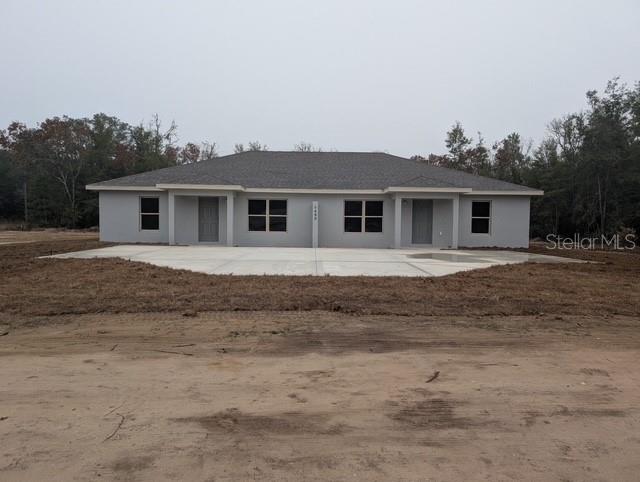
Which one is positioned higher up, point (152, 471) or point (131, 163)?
point (131, 163)

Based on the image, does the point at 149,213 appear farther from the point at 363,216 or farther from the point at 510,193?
the point at 510,193

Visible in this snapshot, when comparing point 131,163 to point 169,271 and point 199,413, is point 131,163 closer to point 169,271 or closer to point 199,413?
point 169,271

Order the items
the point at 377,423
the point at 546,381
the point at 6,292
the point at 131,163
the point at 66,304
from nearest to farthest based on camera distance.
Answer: the point at 377,423 < the point at 546,381 < the point at 66,304 < the point at 6,292 < the point at 131,163

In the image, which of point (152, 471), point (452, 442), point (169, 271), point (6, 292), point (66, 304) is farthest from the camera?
point (169, 271)

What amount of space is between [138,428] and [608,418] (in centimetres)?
334

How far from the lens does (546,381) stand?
14.3ft

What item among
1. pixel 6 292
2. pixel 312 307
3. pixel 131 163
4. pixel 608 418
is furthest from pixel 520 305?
pixel 131 163

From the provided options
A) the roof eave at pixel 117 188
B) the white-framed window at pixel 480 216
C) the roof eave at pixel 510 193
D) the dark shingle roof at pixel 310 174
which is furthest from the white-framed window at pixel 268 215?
the white-framed window at pixel 480 216

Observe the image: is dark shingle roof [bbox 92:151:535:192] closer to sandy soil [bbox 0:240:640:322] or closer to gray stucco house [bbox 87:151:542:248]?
gray stucco house [bbox 87:151:542:248]

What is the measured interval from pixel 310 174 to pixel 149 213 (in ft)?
23.2

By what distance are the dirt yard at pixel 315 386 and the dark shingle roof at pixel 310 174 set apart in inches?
491

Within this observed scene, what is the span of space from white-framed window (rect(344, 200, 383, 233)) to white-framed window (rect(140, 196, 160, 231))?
25.9ft

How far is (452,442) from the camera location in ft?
10.5

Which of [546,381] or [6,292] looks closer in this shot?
[546,381]
